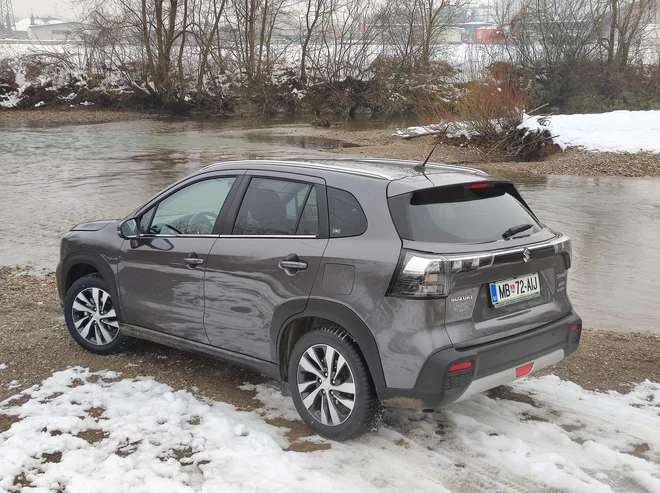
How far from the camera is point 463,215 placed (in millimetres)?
4125

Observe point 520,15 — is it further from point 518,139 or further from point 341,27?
point 518,139

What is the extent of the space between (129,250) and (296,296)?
1.73 meters

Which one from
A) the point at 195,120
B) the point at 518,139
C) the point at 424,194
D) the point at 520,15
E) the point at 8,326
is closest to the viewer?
the point at 424,194

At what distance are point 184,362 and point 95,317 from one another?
2.70ft

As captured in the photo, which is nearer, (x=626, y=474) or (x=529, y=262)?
(x=626, y=474)

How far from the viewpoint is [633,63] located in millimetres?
43469

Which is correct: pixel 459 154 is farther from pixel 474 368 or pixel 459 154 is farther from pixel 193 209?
pixel 474 368

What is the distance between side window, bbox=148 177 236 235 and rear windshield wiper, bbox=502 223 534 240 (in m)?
1.91

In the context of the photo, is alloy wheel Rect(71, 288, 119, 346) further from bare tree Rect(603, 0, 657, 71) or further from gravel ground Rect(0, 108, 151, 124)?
bare tree Rect(603, 0, 657, 71)

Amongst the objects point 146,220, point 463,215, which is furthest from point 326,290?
point 146,220

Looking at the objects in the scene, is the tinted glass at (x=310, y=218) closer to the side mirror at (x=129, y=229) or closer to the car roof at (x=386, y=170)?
the car roof at (x=386, y=170)

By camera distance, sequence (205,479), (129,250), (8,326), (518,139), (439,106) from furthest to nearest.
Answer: (439,106) < (518,139) < (8,326) < (129,250) < (205,479)

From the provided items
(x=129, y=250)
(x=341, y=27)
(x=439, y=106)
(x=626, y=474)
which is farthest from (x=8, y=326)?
(x=341, y=27)

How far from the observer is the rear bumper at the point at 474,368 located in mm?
3688
